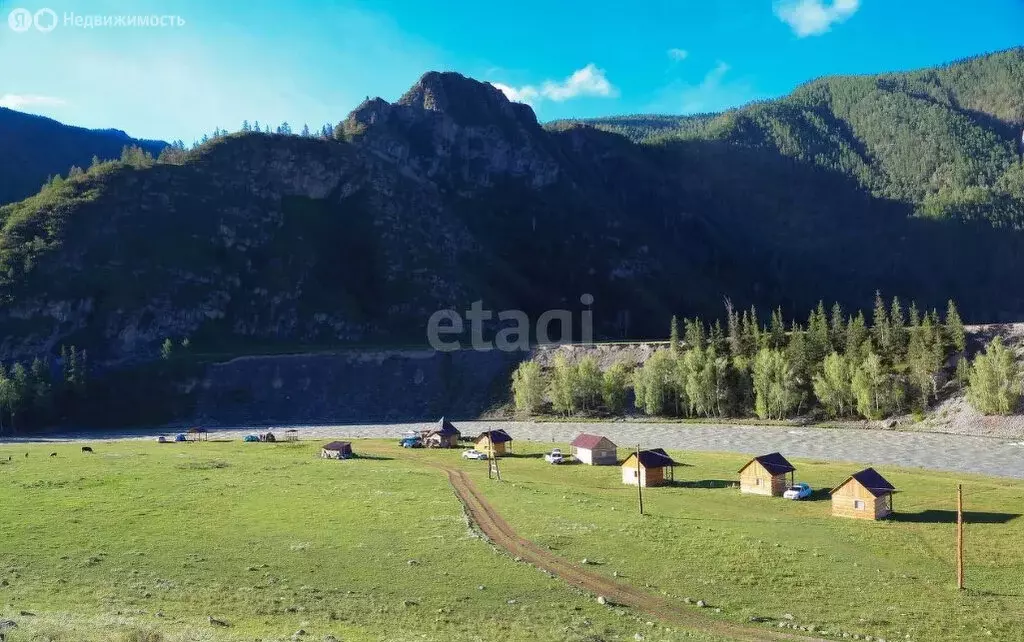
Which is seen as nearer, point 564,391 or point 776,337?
point 564,391

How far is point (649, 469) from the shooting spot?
204ft

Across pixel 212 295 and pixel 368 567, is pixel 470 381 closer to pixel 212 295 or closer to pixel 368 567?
pixel 212 295

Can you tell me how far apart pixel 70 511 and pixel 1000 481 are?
76.6m

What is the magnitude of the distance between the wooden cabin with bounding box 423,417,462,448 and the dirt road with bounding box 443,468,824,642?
143 ft

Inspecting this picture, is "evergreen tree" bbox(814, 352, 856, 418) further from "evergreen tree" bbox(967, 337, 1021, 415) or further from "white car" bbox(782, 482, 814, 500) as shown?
"white car" bbox(782, 482, 814, 500)

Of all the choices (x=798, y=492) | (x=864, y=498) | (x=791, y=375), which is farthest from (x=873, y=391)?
(x=864, y=498)

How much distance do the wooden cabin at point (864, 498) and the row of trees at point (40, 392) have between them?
131 metres

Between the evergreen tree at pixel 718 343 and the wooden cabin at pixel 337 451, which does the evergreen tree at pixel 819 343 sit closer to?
the evergreen tree at pixel 718 343

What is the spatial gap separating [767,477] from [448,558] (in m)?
32.2

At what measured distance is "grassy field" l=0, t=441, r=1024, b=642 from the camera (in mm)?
26844

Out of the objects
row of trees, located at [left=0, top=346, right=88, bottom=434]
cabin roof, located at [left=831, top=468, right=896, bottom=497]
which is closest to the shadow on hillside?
cabin roof, located at [left=831, top=468, right=896, bottom=497]

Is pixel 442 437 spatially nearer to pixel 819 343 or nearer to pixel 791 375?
pixel 791 375

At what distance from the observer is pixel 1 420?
12181 centimetres

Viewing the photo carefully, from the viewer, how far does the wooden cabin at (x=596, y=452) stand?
2990 inches
